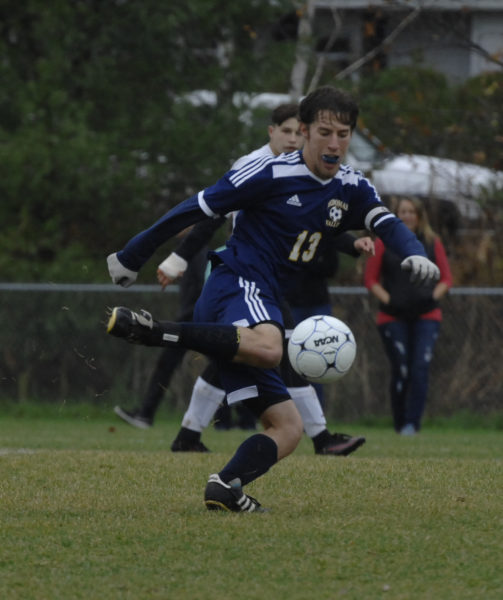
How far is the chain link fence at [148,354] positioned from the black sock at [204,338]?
7.51 m

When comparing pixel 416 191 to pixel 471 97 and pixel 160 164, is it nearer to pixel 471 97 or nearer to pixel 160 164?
pixel 471 97

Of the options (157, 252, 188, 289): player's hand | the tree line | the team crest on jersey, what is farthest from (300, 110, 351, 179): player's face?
the tree line

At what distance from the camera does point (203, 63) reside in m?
15.2

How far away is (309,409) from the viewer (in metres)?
8.00

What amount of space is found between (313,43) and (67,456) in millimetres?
8959

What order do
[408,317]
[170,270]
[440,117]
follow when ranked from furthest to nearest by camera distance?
[440,117] < [408,317] < [170,270]

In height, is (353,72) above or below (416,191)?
above

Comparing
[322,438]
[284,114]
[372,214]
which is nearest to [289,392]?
[322,438]

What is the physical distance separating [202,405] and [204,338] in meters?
2.91

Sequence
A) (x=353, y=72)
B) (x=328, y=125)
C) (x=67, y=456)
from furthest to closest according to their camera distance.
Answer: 1. (x=353, y=72)
2. (x=67, y=456)
3. (x=328, y=125)

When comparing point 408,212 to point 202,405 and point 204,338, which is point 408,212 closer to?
point 202,405

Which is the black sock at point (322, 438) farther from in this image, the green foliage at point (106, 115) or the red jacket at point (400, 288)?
the green foliage at point (106, 115)

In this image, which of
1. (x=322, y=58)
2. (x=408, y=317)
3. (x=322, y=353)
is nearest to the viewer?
(x=322, y=353)

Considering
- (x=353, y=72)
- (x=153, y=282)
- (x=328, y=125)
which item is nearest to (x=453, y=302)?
(x=153, y=282)
